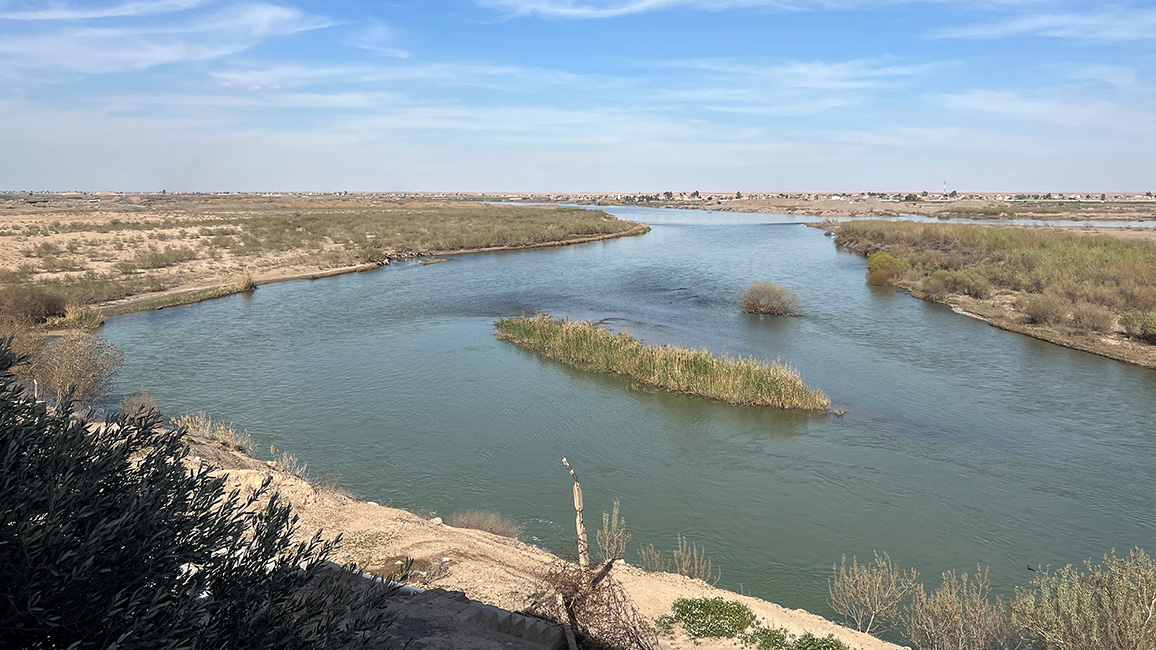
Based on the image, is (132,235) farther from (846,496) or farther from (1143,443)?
(1143,443)

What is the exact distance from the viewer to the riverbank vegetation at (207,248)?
32747 mm

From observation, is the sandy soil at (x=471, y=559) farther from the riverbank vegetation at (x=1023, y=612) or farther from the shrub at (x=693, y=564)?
the riverbank vegetation at (x=1023, y=612)

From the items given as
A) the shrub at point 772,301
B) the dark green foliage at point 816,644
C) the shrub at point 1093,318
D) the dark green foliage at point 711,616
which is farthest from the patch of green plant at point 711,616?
the shrub at point 1093,318

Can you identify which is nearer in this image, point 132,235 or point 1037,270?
point 1037,270

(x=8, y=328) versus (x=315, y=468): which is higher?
(x=8, y=328)

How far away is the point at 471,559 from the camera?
9.66m

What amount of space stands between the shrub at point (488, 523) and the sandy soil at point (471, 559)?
0.69 m

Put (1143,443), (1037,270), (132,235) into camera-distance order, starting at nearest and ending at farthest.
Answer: (1143,443) < (1037,270) < (132,235)

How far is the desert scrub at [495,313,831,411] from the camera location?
18812 mm

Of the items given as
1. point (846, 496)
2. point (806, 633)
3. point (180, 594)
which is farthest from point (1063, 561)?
point (180, 594)

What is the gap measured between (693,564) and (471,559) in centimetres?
373

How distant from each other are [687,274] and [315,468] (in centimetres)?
3333

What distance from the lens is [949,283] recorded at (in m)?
35.7

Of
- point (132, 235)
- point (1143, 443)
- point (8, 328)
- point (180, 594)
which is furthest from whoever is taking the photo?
point (132, 235)
